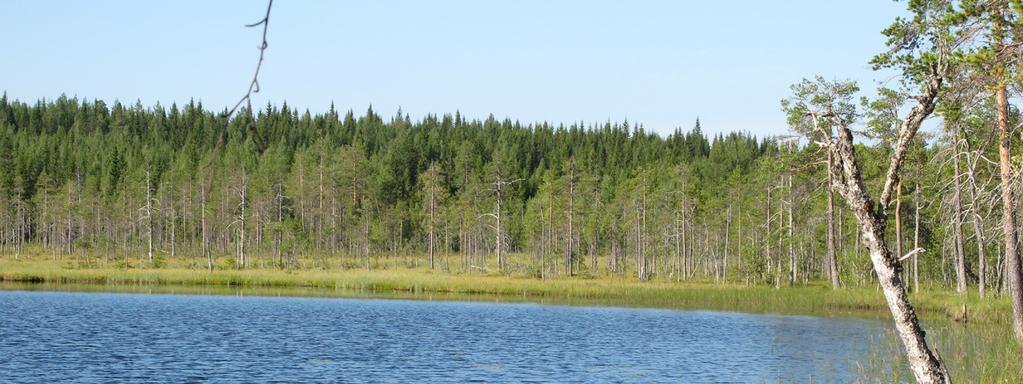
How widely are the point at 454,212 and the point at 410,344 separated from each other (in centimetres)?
8250

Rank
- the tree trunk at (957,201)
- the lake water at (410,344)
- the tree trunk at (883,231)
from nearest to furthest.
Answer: the tree trunk at (883,231), the tree trunk at (957,201), the lake water at (410,344)

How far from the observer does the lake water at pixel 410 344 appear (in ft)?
99.6

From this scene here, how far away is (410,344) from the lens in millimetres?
38938

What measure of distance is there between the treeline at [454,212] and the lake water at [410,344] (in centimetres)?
1436

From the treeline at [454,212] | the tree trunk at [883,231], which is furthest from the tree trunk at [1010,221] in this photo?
the treeline at [454,212]

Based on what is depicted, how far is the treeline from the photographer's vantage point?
7462cm

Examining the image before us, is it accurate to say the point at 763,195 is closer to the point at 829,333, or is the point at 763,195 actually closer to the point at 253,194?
the point at 829,333

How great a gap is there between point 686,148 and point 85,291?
140919mm

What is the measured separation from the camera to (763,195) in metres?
80.1

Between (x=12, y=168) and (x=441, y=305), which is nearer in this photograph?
(x=441, y=305)

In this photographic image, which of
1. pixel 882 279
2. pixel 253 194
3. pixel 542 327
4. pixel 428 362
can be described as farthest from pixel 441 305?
pixel 253 194

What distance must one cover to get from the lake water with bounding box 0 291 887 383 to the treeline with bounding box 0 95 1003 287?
14.4 metres

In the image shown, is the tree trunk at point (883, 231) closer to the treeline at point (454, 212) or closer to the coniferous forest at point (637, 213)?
the coniferous forest at point (637, 213)

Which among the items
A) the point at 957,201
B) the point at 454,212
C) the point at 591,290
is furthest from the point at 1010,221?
the point at 454,212
